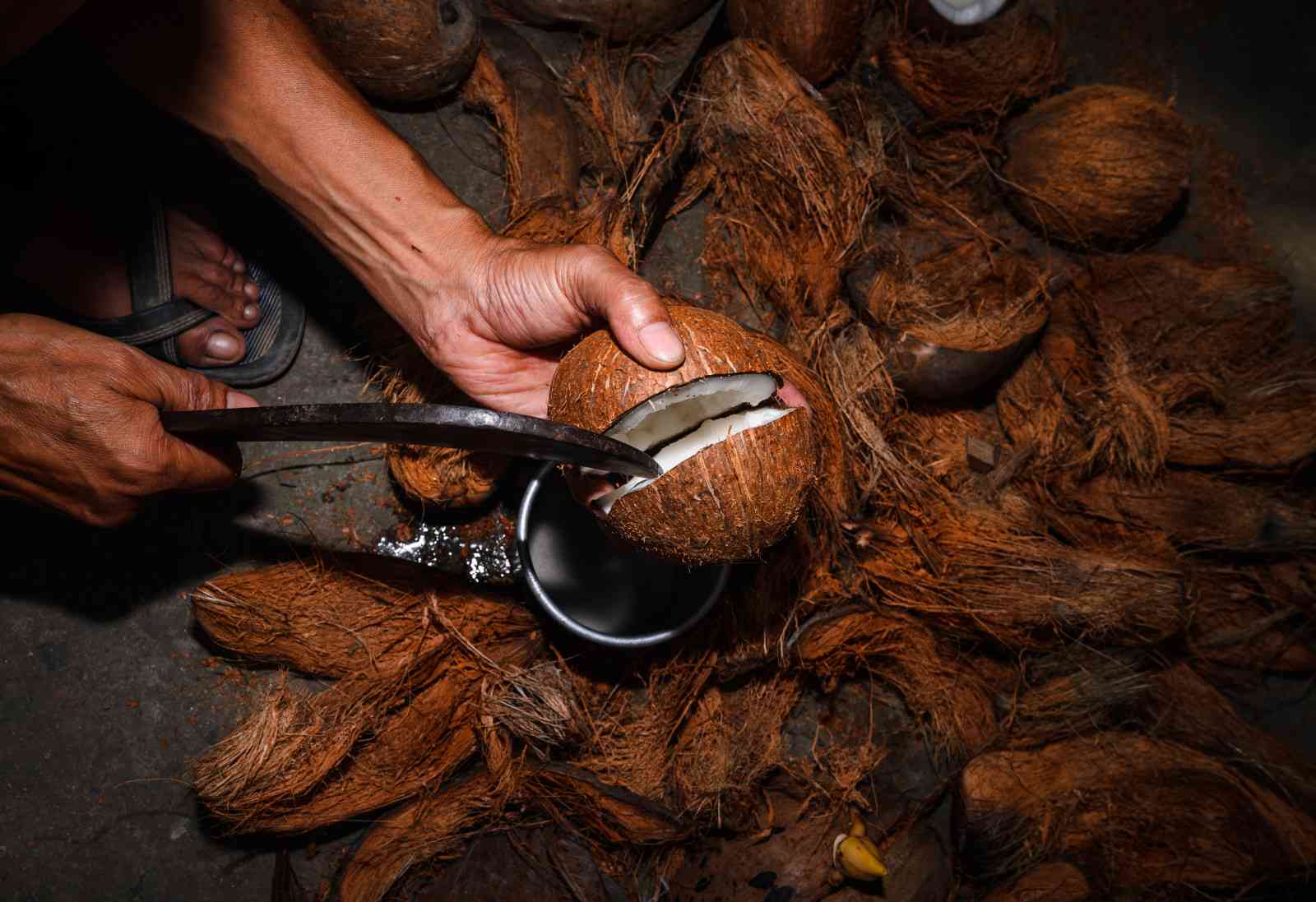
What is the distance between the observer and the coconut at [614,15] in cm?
281

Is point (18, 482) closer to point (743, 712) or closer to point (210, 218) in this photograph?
point (210, 218)

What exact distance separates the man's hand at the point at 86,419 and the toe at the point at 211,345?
722 mm

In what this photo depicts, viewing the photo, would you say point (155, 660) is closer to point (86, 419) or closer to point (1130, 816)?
point (86, 419)

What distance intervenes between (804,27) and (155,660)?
3292 mm

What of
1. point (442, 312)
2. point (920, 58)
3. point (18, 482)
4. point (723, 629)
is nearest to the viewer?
point (18, 482)

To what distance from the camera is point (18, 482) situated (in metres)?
2.06

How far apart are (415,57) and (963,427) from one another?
7.77 ft

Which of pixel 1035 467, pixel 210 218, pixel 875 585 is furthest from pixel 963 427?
pixel 210 218

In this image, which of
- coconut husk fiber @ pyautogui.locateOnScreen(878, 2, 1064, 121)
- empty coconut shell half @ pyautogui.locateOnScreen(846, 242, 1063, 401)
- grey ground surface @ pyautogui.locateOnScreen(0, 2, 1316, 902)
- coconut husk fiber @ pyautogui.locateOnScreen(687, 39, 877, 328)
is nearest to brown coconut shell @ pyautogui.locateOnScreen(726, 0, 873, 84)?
coconut husk fiber @ pyautogui.locateOnScreen(687, 39, 877, 328)

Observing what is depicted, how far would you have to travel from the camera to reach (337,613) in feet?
8.20

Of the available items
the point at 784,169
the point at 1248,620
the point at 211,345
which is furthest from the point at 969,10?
the point at 211,345

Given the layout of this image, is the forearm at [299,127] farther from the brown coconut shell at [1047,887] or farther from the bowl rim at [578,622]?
the brown coconut shell at [1047,887]

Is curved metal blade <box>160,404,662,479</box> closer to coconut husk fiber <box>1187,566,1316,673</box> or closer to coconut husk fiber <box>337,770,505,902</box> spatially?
coconut husk fiber <box>337,770,505,902</box>

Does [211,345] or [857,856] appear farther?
[211,345]
